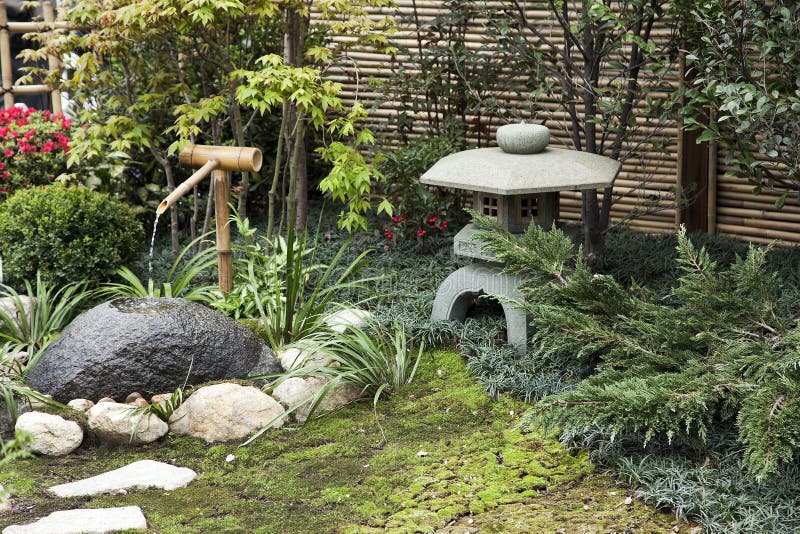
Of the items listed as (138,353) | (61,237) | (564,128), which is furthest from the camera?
(564,128)

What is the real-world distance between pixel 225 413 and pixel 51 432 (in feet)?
2.97

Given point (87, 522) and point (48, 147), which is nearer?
point (87, 522)

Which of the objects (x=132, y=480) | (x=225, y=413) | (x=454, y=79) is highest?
(x=454, y=79)

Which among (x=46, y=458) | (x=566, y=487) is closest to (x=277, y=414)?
(x=46, y=458)

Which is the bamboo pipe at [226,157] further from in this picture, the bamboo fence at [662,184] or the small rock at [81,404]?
the small rock at [81,404]

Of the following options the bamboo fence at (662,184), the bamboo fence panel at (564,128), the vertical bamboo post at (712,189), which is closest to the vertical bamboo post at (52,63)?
the bamboo fence panel at (564,128)

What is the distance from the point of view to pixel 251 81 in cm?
607

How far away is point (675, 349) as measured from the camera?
172 inches

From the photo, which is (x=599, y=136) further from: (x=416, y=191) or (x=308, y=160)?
(x=308, y=160)

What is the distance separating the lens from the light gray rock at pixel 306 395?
5129mm

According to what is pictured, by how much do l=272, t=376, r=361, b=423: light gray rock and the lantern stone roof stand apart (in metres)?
1.39

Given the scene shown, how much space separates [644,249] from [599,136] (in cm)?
141

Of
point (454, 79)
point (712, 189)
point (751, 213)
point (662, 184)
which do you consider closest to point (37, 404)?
point (454, 79)

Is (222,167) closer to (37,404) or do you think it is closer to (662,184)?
(37,404)
